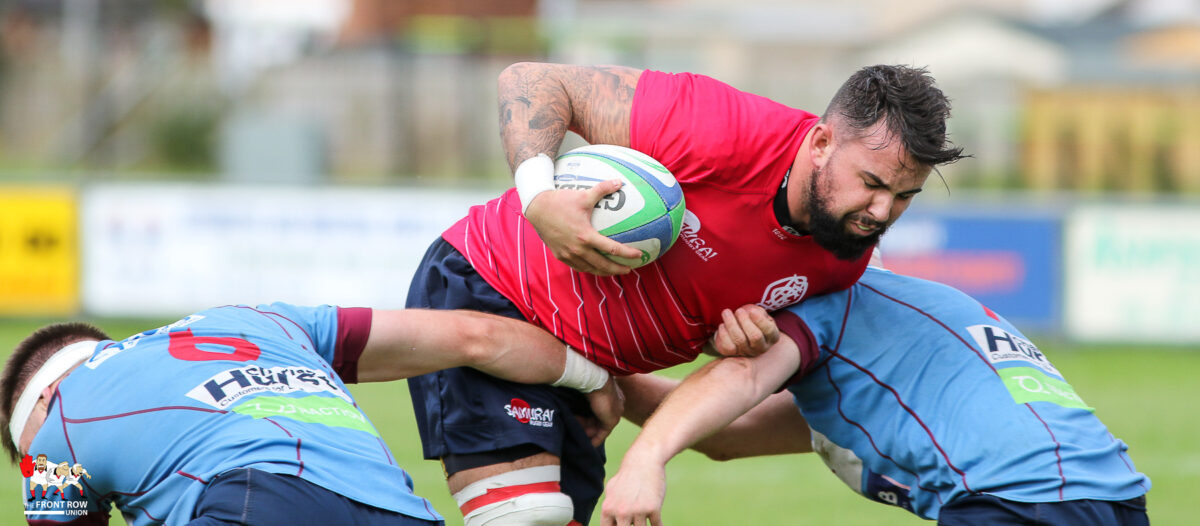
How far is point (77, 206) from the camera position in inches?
446

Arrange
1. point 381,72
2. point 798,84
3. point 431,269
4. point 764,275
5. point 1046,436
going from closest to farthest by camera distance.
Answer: point 1046,436 < point 764,275 < point 431,269 < point 798,84 < point 381,72

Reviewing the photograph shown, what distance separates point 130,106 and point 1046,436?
20.6 meters

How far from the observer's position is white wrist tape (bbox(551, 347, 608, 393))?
4.06m

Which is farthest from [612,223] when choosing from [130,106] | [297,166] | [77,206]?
[130,106]

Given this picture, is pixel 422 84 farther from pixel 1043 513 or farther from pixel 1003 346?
pixel 1043 513

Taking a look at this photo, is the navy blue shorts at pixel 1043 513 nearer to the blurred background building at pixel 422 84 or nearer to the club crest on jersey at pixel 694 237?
the club crest on jersey at pixel 694 237

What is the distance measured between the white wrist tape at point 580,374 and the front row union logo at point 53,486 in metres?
1.55

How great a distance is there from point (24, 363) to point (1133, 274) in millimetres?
9987

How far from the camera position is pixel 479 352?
3869 mm

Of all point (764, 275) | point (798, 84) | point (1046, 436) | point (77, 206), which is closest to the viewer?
point (1046, 436)

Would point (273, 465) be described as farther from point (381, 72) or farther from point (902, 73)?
point (381, 72)

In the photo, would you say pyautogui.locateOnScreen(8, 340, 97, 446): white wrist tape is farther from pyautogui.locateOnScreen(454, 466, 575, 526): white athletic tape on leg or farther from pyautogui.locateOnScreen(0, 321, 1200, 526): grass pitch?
pyautogui.locateOnScreen(0, 321, 1200, 526): grass pitch

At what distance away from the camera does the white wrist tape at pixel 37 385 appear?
3.15 meters

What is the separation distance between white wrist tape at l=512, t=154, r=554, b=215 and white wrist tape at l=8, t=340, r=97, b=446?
1232 millimetres
